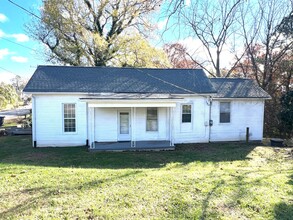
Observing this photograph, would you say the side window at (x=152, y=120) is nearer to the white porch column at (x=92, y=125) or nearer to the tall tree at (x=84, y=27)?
the white porch column at (x=92, y=125)

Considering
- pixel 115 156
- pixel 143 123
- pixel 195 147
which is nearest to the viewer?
pixel 115 156

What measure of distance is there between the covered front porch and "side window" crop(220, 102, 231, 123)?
3.54m

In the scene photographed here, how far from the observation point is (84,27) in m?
21.3

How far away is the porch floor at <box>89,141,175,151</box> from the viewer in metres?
11.6

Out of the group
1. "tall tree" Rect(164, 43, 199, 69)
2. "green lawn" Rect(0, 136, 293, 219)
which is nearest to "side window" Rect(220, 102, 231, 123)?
"green lawn" Rect(0, 136, 293, 219)

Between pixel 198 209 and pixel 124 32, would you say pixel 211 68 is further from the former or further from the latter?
pixel 198 209

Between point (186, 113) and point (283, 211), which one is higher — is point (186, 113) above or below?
above

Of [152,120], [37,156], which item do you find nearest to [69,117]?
[37,156]

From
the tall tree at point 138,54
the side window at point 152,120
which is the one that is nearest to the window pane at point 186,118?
the side window at point 152,120

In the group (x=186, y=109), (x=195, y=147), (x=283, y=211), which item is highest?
(x=186, y=109)

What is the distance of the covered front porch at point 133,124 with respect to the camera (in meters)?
11.9

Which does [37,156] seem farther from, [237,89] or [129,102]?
[237,89]

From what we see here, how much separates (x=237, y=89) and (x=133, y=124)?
7.68m

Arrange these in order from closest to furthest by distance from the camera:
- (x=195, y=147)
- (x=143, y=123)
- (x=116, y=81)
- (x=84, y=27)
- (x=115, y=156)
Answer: (x=115, y=156), (x=195, y=147), (x=143, y=123), (x=116, y=81), (x=84, y=27)
